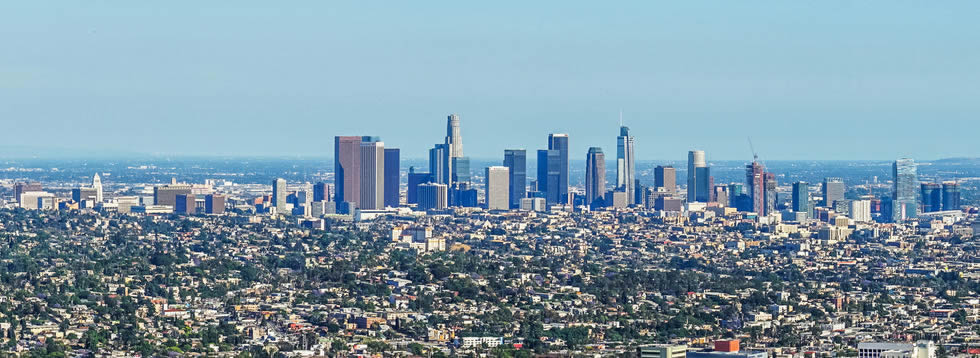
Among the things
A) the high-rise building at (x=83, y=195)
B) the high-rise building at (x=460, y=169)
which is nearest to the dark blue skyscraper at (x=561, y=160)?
the high-rise building at (x=460, y=169)

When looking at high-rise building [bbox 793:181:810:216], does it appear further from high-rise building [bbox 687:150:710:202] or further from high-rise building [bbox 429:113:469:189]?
high-rise building [bbox 429:113:469:189]

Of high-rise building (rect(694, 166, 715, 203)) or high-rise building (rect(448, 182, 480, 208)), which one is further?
high-rise building (rect(694, 166, 715, 203))

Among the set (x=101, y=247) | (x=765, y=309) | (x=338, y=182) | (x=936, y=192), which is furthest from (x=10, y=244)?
(x=936, y=192)

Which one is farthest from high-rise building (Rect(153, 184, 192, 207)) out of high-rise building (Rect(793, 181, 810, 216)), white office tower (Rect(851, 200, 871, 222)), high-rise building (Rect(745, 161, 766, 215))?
white office tower (Rect(851, 200, 871, 222))

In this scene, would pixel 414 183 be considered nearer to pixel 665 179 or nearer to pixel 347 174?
pixel 347 174

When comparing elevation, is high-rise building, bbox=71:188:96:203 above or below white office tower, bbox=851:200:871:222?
above

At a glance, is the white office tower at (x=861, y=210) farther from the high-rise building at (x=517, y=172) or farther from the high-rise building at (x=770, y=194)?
the high-rise building at (x=517, y=172)
